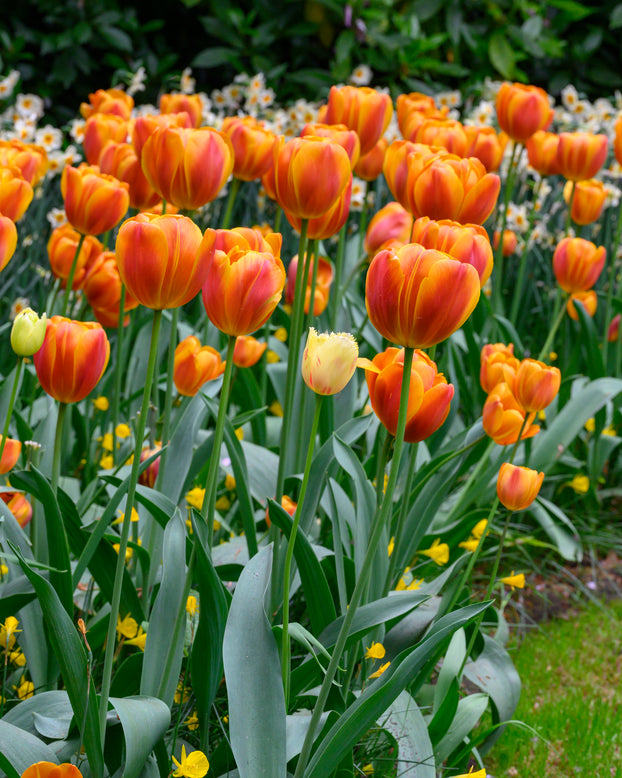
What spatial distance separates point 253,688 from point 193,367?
657mm

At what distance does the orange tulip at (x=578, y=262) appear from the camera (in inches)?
93.0

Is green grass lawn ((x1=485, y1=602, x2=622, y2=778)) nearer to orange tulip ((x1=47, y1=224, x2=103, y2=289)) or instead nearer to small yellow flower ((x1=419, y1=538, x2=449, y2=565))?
small yellow flower ((x1=419, y1=538, x2=449, y2=565))

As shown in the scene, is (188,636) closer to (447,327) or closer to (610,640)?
(447,327)

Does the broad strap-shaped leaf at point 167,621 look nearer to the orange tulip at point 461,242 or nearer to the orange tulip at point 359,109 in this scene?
the orange tulip at point 461,242

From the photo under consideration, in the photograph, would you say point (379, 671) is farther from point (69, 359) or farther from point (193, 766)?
point (69, 359)

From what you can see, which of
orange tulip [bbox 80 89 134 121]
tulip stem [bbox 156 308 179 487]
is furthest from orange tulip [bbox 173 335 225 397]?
orange tulip [bbox 80 89 134 121]

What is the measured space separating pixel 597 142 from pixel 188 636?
1.79 metres

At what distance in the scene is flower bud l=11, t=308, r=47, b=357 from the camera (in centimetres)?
116

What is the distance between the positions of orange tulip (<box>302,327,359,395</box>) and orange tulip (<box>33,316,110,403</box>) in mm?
394

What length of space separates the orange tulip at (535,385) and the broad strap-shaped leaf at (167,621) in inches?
23.7

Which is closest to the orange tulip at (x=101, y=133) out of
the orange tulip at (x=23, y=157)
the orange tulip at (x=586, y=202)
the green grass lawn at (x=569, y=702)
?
the orange tulip at (x=23, y=157)

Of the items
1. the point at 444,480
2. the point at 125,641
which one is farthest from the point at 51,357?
the point at 444,480

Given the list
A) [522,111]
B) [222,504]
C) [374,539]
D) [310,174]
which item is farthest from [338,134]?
[522,111]

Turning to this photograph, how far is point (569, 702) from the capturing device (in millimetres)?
1984
